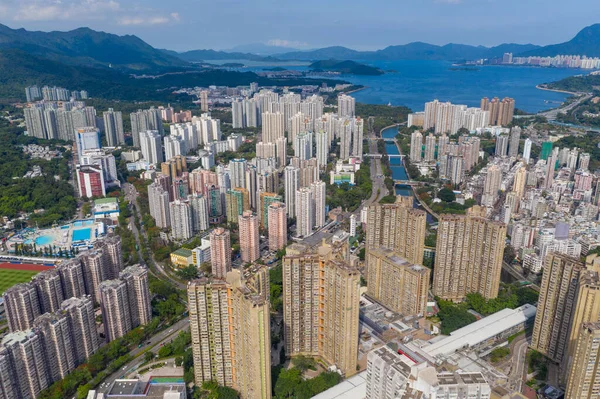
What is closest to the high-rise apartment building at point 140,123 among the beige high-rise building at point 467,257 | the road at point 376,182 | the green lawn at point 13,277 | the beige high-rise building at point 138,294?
the road at point 376,182

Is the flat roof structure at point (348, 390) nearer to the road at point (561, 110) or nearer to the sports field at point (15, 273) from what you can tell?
the sports field at point (15, 273)

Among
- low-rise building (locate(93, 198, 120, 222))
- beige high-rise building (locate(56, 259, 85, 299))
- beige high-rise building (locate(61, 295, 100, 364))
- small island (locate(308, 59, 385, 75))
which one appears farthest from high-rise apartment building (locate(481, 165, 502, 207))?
small island (locate(308, 59, 385, 75))

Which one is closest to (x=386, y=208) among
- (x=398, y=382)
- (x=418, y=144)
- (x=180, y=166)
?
(x=398, y=382)

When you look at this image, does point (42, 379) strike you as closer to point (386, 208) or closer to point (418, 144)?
point (386, 208)

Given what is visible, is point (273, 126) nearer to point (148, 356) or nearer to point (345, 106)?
point (345, 106)

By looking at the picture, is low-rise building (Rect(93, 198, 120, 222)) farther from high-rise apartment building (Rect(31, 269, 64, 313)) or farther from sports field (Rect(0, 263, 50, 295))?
high-rise apartment building (Rect(31, 269, 64, 313))

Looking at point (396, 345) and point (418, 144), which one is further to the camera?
point (418, 144)
